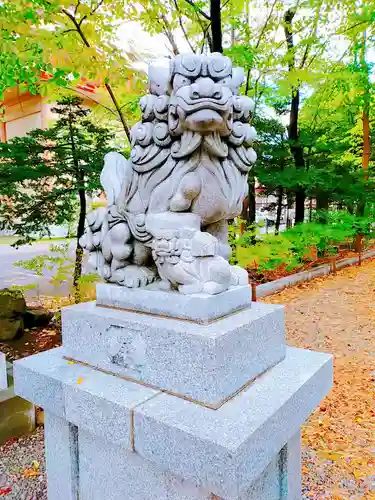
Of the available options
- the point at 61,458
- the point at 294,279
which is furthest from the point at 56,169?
the point at 294,279

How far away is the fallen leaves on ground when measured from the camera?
8.35ft

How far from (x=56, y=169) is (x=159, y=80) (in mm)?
3968

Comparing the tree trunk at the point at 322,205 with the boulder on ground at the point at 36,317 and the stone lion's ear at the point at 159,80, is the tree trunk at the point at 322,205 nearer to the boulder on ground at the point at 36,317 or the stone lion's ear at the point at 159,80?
the boulder on ground at the point at 36,317

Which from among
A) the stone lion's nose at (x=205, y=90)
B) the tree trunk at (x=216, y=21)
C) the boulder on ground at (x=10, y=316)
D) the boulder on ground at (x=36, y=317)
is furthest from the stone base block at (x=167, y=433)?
the tree trunk at (x=216, y=21)

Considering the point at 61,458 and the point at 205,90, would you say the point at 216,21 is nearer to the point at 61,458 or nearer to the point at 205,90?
the point at 205,90

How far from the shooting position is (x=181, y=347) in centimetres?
161

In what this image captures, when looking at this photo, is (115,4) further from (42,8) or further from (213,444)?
(213,444)

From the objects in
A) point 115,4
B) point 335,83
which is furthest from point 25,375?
point 335,83

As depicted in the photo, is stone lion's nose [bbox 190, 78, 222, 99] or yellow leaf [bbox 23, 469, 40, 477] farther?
yellow leaf [bbox 23, 469, 40, 477]

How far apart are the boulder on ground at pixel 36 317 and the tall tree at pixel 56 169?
0.69m

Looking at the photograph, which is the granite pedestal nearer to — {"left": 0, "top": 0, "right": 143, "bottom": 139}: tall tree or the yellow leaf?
the yellow leaf

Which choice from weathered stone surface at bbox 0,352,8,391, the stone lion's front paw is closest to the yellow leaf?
weathered stone surface at bbox 0,352,8,391

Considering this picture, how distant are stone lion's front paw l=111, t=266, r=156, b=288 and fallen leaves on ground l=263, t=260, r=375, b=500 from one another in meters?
1.84

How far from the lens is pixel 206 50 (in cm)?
806
